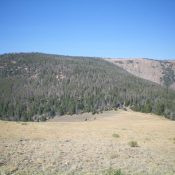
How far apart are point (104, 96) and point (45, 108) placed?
119ft

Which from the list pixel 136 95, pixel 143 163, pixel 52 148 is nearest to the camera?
pixel 143 163

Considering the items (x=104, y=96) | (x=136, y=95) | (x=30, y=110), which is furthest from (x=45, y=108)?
(x=136, y=95)

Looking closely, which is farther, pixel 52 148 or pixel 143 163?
pixel 52 148

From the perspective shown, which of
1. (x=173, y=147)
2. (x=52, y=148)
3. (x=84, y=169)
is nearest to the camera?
(x=84, y=169)

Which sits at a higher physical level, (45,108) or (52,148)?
(52,148)

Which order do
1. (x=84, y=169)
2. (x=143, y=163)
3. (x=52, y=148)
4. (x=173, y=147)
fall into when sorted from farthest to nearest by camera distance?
1. (x=173, y=147)
2. (x=52, y=148)
3. (x=143, y=163)
4. (x=84, y=169)

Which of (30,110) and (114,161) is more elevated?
(114,161)

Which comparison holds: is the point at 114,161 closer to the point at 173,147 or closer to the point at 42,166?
the point at 42,166

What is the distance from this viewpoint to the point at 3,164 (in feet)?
46.8

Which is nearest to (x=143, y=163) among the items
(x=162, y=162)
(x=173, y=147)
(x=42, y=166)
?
(x=162, y=162)

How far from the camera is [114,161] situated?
52.4 ft

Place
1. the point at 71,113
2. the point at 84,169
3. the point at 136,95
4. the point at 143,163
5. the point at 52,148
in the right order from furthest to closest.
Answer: the point at 136,95, the point at 71,113, the point at 52,148, the point at 143,163, the point at 84,169

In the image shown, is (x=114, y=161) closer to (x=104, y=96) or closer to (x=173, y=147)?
(x=173, y=147)

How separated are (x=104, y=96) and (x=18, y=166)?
165049mm
